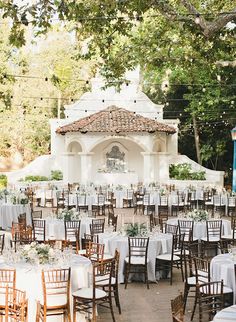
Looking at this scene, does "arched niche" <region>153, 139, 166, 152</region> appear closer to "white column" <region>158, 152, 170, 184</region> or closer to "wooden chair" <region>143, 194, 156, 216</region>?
"white column" <region>158, 152, 170, 184</region>

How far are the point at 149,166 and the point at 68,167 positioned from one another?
4.35 metres

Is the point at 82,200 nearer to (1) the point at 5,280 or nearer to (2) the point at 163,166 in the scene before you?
(2) the point at 163,166

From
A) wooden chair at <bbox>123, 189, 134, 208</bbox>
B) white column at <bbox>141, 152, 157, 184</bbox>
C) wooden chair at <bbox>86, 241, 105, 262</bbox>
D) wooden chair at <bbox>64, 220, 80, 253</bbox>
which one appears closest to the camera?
wooden chair at <bbox>86, 241, 105, 262</bbox>

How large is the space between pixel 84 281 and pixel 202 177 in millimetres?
19405

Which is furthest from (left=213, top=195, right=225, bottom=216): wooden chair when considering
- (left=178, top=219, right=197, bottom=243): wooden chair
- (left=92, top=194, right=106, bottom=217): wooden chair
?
(left=178, top=219, right=197, bottom=243): wooden chair

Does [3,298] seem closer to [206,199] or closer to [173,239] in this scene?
[173,239]

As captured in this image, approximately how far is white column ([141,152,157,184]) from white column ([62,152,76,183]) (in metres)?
3.90

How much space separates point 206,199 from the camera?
2267 centimetres

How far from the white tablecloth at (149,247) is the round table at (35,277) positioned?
7.09 ft

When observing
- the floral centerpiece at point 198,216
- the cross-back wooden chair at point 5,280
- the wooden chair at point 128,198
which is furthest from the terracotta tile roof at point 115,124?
the cross-back wooden chair at point 5,280

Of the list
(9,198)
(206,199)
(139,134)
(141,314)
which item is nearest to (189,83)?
(139,134)

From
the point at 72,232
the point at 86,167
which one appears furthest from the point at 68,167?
the point at 72,232

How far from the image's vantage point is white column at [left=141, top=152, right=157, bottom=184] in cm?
2814

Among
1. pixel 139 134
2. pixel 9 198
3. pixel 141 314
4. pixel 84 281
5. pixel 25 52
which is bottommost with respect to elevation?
pixel 141 314
